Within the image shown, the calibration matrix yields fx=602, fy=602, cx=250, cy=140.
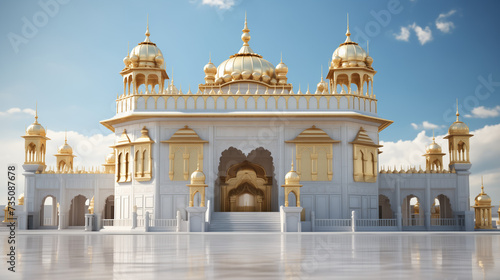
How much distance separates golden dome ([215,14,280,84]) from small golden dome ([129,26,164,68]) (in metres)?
3.89

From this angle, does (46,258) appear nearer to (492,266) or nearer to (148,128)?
(492,266)

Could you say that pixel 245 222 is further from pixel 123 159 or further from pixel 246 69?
pixel 246 69

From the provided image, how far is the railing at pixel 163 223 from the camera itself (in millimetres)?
28797

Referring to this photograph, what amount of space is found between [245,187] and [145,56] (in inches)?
361

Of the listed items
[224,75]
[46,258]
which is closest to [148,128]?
[224,75]

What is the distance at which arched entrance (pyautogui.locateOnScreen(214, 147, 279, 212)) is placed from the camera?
33.6 metres

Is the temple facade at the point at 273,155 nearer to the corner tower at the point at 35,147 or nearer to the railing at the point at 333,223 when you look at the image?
the railing at the point at 333,223

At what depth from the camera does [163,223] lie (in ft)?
96.3

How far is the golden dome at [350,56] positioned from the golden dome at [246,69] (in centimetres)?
401

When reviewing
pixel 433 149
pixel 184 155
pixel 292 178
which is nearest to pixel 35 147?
pixel 184 155

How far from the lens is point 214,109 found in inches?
1211

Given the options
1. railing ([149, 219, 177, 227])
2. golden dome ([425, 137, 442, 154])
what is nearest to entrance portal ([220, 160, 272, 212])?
railing ([149, 219, 177, 227])

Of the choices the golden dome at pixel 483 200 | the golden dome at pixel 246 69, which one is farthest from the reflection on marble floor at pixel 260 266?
the golden dome at pixel 246 69

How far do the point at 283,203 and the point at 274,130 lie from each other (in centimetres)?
377
